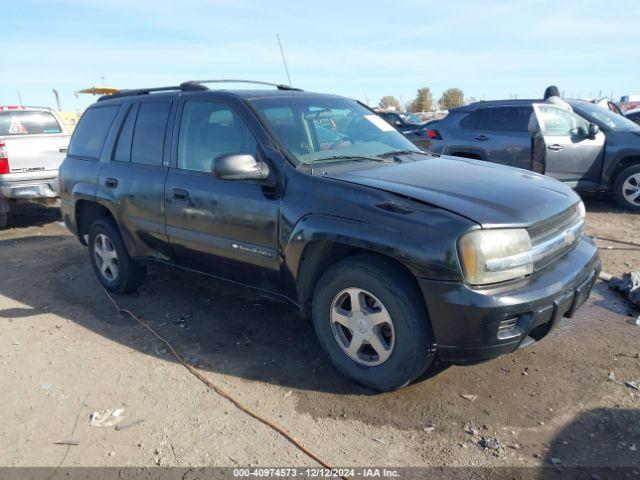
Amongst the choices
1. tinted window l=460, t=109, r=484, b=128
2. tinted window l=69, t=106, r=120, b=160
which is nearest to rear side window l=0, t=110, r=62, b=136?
tinted window l=69, t=106, r=120, b=160

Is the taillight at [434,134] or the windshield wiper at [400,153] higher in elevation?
the windshield wiper at [400,153]

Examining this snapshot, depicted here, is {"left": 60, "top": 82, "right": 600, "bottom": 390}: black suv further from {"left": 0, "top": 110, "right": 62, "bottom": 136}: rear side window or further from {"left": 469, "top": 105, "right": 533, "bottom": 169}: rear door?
{"left": 0, "top": 110, "right": 62, "bottom": 136}: rear side window

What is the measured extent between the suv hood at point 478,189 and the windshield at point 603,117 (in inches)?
216

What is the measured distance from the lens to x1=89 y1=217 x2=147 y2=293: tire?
4.89 m

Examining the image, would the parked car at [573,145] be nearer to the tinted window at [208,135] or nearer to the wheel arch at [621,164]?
the wheel arch at [621,164]

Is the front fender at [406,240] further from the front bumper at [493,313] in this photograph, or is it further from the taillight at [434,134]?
the taillight at [434,134]

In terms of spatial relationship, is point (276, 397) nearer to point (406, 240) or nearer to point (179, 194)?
point (406, 240)

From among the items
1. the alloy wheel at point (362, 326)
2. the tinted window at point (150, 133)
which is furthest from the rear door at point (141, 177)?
the alloy wheel at point (362, 326)

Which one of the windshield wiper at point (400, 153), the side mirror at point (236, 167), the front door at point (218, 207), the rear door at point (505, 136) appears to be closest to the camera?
the side mirror at point (236, 167)

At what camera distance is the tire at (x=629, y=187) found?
25.9ft

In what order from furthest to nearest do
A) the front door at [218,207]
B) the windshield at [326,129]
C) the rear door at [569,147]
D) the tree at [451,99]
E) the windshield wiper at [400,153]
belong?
the tree at [451,99], the rear door at [569,147], the windshield wiper at [400,153], the windshield at [326,129], the front door at [218,207]

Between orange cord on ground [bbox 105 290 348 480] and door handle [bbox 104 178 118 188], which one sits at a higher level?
door handle [bbox 104 178 118 188]

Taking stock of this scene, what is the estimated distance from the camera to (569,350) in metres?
3.67

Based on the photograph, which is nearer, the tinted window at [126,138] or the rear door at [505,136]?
the tinted window at [126,138]
